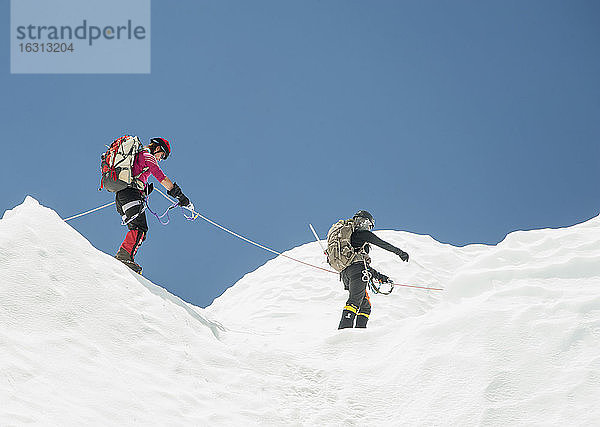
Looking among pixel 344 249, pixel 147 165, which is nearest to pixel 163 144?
pixel 147 165

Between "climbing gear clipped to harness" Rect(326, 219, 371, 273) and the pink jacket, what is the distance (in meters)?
3.43

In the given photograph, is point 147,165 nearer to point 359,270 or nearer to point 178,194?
point 178,194

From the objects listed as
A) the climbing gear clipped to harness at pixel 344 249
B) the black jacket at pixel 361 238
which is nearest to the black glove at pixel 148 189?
the climbing gear clipped to harness at pixel 344 249

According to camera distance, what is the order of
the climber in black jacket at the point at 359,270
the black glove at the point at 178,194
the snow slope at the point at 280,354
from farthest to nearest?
the climber in black jacket at the point at 359,270 < the black glove at the point at 178,194 < the snow slope at the point at 280,354

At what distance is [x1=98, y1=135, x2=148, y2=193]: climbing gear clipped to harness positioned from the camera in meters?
8.32

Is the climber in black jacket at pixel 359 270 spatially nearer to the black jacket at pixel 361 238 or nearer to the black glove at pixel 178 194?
the black jacket at pixel 361 238

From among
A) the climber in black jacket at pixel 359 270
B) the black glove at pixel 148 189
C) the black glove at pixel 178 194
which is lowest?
the climber in black jacket at pixel 359 270

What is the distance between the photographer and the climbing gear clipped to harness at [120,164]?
8.32m

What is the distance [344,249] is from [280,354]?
3.40 metres

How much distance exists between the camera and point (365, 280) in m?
9.53

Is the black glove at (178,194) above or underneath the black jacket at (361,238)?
above

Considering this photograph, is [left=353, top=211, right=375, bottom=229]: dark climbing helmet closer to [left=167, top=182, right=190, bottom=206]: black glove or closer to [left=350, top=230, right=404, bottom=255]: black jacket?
[left=350, top=230, right=404, bottom=255]: black jacket

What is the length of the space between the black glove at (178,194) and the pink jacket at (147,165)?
0.23 metres

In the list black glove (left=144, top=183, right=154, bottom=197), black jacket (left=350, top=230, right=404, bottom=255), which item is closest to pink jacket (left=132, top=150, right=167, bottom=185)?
black glove (left=144, top=183, right=154, bottom=197)
